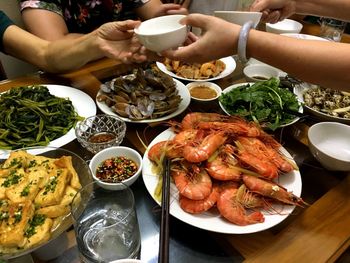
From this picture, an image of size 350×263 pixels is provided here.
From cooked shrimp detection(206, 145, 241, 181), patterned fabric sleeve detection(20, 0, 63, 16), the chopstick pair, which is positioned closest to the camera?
the chopstick pair

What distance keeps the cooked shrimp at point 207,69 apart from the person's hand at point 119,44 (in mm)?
377

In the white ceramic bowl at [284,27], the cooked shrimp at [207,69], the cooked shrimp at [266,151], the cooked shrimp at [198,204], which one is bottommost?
the cooked shrimp at [198,204]

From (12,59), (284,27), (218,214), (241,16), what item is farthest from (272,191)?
(12,59)

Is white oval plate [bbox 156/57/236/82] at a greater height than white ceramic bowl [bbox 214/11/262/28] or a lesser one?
lesser

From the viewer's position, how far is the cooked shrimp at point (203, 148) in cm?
107

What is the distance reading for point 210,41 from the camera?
1.23 metres

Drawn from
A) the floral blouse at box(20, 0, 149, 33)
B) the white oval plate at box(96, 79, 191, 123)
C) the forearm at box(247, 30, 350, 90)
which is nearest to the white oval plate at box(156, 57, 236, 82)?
the white oval plate at box(96, 79, 191, 123)

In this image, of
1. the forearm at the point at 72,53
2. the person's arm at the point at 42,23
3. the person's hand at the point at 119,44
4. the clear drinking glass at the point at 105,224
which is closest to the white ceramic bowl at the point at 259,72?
the person's hand at the point at 119,44

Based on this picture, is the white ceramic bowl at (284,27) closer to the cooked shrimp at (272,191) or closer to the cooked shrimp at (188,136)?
the cooked shrimp at (188,136)

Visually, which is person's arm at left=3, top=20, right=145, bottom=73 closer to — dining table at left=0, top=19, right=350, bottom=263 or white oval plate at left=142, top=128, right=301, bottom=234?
dining table at left=0, top=19, right=350, bottom=263

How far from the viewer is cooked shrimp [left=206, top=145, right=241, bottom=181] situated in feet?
3.40

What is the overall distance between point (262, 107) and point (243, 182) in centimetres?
53

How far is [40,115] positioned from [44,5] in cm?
110

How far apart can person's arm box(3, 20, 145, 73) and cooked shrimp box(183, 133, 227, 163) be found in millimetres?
666
